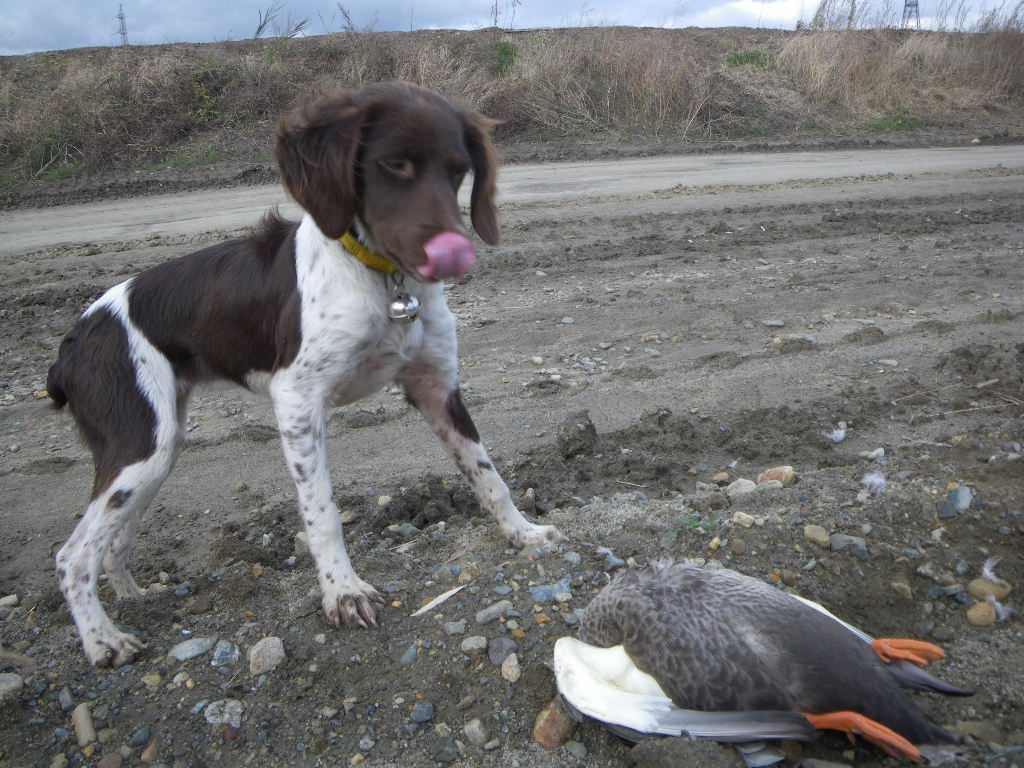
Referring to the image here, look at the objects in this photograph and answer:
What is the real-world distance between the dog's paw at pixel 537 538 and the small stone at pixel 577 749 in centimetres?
98

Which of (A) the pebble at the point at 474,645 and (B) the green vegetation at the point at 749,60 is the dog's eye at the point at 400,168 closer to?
(A) the pebble at the point at 474,645

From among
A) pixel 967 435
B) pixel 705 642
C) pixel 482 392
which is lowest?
pixel 482 392

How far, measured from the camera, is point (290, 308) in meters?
3.25

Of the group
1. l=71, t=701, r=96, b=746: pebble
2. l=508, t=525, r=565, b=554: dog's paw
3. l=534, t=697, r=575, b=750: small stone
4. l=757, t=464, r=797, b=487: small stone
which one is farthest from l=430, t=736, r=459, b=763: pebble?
l=757, t=464, r=797, b=487: small stone

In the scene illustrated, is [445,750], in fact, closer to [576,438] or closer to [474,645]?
[474,645]

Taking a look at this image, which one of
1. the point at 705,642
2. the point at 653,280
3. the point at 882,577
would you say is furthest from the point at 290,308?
the point at 653,280

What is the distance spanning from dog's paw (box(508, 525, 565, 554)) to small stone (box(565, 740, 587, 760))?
0.98 meters

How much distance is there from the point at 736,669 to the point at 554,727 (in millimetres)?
554

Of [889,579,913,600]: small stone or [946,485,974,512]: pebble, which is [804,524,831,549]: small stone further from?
[946,485,974,512]: pebble

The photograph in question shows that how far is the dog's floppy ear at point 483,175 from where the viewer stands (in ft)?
10.6

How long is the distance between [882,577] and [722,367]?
2555 mm

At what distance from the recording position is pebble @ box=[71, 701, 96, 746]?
2674 mm

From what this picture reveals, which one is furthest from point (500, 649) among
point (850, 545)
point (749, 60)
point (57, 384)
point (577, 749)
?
point (749, 60)

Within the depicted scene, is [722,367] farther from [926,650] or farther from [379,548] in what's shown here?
[926,650]
